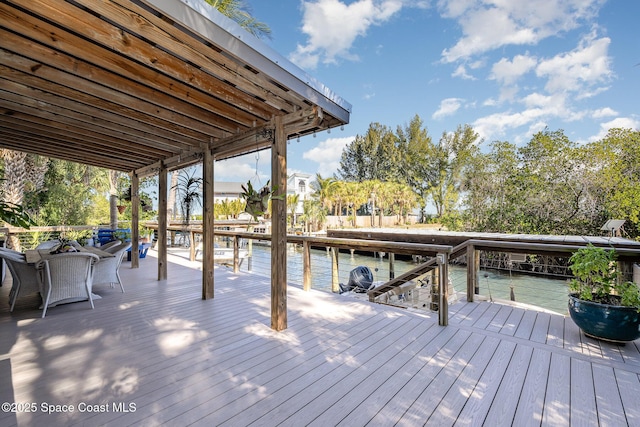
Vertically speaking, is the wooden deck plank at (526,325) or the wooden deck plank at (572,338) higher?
the wooden deck plank at (526,325)

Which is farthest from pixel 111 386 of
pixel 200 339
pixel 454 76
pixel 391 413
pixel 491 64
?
pixel 454 76

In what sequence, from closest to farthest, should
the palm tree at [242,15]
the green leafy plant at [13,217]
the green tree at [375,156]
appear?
the green leafy plant at [13,217], the palm tree at [242,15], the green tree at [375,156]

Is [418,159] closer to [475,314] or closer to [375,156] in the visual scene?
[375,156]

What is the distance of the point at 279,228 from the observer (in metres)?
2.96

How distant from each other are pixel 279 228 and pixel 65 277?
8.71ft

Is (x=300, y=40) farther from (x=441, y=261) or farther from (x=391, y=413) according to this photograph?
(x=391, y=413)

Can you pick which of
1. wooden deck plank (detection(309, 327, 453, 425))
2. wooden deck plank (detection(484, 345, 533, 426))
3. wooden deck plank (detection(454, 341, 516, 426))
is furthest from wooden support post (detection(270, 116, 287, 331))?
wooden deck plank (detection(484, 345, 533, 426))

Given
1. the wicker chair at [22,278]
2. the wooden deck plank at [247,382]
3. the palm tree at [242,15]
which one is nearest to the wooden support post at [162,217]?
the wicker chair at [22,278]

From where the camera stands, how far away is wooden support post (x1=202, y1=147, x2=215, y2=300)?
398 cm

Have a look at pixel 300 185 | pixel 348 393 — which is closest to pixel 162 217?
pixel 348 393

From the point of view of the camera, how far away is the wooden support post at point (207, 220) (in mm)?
3977

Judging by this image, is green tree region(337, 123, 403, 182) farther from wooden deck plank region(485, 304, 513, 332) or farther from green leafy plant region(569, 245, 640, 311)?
green leafy plant region(569, 245, 640, 311)

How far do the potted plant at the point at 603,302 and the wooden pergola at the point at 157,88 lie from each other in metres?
2.68

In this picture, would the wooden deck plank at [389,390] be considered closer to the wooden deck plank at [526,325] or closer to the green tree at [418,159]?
the wooden deck plank at [526,325]
